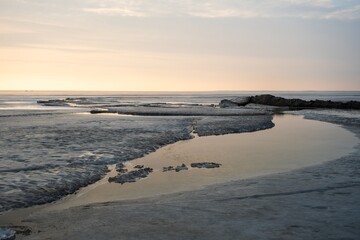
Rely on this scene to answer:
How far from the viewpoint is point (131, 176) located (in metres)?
10.5

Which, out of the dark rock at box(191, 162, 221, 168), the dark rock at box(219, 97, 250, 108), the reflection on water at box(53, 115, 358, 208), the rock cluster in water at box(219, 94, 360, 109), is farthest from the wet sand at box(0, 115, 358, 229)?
the dark rock at box(219, 97, 250, 108)

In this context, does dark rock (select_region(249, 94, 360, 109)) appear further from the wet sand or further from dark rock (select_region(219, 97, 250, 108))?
the wet sand

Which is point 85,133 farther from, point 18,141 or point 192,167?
point 192,167

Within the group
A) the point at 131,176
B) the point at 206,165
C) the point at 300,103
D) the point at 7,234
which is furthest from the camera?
the point at 300,103

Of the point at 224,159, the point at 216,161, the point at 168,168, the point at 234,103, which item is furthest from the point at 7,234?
the point at 234,103

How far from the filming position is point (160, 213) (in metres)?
7.12

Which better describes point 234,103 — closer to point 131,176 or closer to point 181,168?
point 181,168

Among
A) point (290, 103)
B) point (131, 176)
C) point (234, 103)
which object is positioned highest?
point (290, 103)

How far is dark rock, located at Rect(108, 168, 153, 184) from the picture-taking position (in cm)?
1005

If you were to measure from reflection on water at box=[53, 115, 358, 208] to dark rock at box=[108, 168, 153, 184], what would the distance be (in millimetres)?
242

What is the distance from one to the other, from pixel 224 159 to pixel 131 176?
158 inches

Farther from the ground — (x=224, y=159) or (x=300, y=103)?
(x=300, y=103)

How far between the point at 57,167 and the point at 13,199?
3428 mm

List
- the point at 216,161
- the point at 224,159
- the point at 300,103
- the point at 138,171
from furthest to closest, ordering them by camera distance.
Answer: the point at 300,103, the point at 224,159, the point at 216,161, the point at 138,171
